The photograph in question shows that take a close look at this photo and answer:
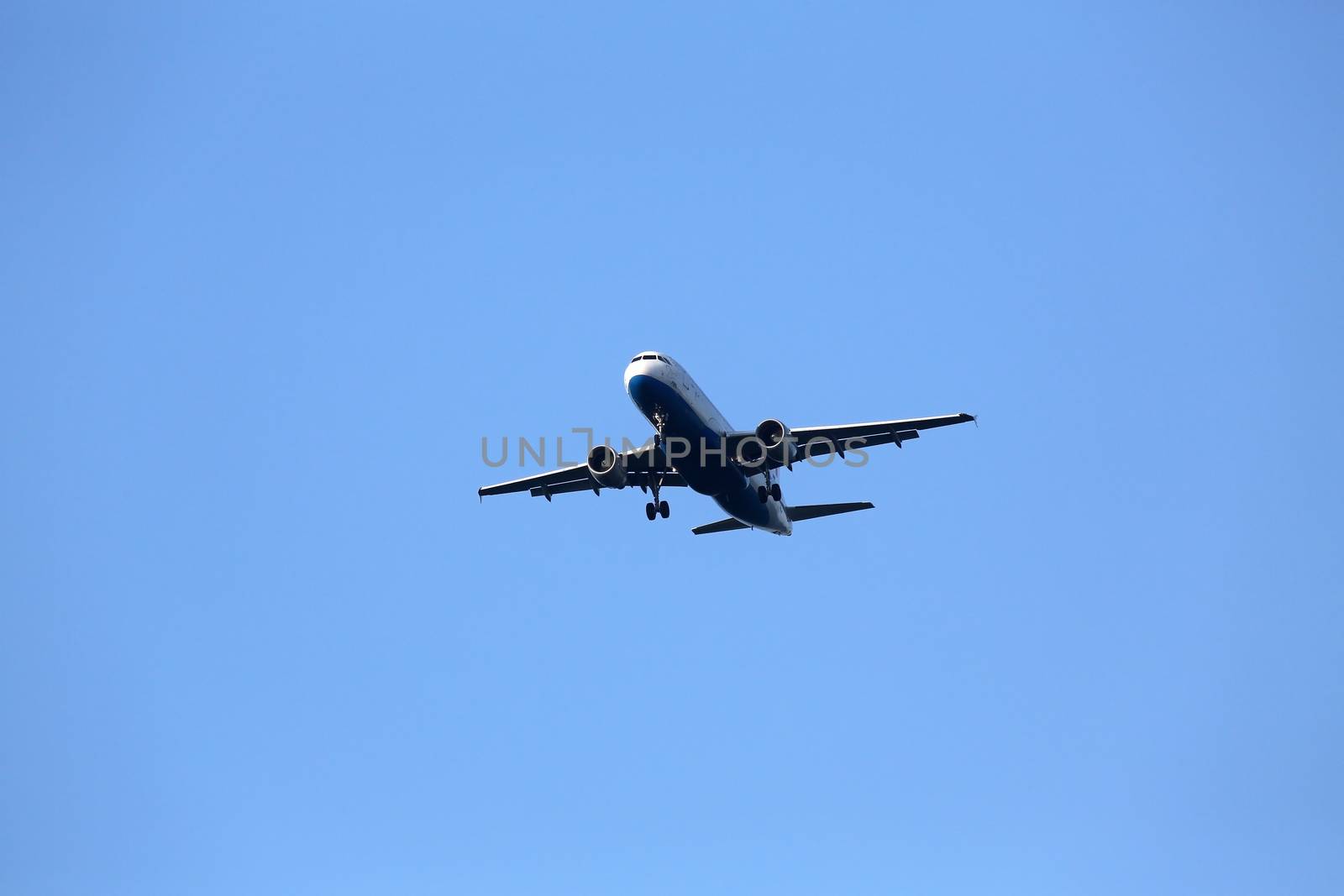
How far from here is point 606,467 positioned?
187 feet

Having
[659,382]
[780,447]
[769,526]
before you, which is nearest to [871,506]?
[769,526]

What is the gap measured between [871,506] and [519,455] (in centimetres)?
1367

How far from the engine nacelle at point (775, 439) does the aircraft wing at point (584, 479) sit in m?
3.28

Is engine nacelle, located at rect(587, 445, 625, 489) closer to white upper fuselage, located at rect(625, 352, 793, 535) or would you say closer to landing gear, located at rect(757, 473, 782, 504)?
white upper fuselage, located at rect(625, 352, 793, 535)

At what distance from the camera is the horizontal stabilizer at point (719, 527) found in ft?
204

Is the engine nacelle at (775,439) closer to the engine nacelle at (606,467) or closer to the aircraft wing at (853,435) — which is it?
the aircraft wing at (853,435)

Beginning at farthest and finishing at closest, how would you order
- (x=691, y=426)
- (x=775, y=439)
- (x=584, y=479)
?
(x=584, y=479), (x=775, y=439), (x=691, y=426)

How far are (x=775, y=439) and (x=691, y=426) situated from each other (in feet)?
10.9

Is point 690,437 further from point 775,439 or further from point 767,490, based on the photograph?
point 767,490

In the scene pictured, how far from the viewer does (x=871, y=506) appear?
61688mm

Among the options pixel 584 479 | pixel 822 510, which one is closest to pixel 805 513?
pixel 822 510

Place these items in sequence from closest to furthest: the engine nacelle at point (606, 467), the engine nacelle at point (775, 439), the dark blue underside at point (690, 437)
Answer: the dark blue underside at point (690, 437) → the engine nacelle at point (775, 439) → the engine nacelle at point (606, 467)

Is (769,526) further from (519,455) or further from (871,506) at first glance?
(519,455)

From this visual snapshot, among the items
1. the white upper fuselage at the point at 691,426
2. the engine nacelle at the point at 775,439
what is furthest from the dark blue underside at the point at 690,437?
the engine nacelle at the point at 775,439
